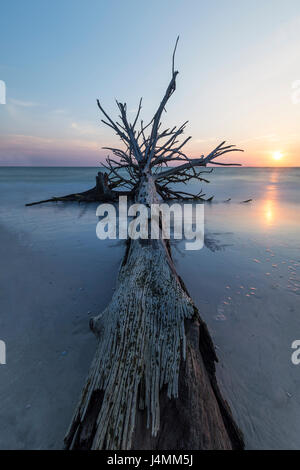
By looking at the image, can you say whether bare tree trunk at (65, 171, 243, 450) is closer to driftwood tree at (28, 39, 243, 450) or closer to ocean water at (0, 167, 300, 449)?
driftwood tree at (28, 39, 243, 450)

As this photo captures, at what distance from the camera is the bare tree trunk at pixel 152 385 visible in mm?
849

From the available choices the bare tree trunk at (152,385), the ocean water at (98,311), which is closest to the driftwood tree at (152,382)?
the bare tree trunk at (152,385)

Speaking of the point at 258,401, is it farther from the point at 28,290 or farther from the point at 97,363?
the point at 28,290

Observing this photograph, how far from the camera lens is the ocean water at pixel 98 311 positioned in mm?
1198

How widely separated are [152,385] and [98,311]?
3.97ft

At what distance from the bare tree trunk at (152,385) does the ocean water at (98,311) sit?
0.36 metres

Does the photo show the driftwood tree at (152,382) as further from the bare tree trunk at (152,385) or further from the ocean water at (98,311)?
the ocean water at (98,311)

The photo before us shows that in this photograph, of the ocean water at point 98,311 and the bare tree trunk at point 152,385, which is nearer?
the bare tree trunk at point 152,385

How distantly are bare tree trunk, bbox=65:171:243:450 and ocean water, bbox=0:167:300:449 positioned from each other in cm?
36

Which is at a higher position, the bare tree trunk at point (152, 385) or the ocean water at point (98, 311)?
the bare tree trunk at point (152, 385)

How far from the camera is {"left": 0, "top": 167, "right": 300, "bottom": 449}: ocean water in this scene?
1.20 m

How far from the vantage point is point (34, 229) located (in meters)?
4.74
